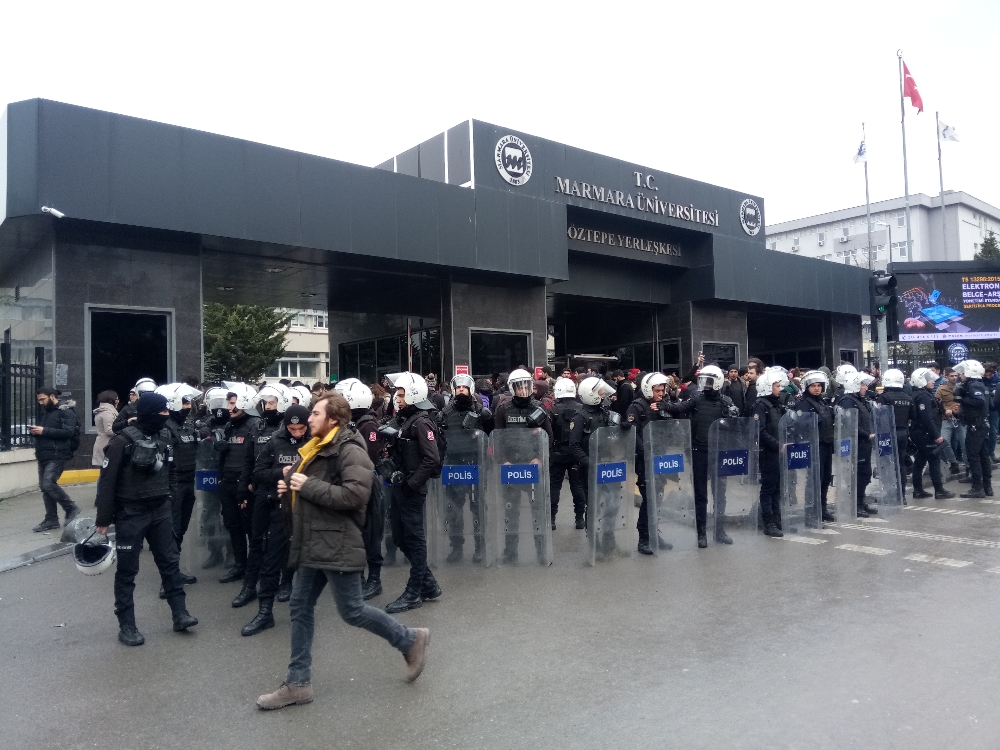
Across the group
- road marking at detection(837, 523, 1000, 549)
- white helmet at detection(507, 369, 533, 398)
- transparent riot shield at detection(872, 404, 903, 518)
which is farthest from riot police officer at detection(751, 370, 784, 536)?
white helmet at detection(507, 369, 533, 398)

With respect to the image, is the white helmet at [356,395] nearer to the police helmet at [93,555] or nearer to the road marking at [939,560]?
the police helmet at [93,555]

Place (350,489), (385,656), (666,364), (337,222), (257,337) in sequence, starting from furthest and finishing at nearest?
1. (257,337)
2. (666,364)
3. (337,222)
4. (385,656)
5. (350,489)

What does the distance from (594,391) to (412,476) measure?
10.2 ft

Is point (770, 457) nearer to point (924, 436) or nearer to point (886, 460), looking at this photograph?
point (886, 460)

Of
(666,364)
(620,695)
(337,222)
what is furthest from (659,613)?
(666,364)

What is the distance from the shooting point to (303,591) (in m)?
4.43

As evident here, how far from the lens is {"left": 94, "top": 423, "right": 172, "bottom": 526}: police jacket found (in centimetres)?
550

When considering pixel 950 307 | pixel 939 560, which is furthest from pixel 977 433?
pixel 950 307

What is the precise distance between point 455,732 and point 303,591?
1189mm

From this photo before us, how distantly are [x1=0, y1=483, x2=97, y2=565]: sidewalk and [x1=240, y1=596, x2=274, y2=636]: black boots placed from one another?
13.5 ft

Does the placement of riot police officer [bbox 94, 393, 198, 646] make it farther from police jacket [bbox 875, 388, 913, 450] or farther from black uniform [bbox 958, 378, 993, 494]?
black uniform [bbox 958, 378, 993, 494]

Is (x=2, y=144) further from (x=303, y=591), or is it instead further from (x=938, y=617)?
A: (x=938, y=617)

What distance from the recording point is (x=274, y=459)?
19.6ft

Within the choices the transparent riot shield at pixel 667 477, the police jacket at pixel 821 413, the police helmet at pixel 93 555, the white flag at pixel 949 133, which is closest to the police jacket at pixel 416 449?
the police helmet at pixel 93 555
